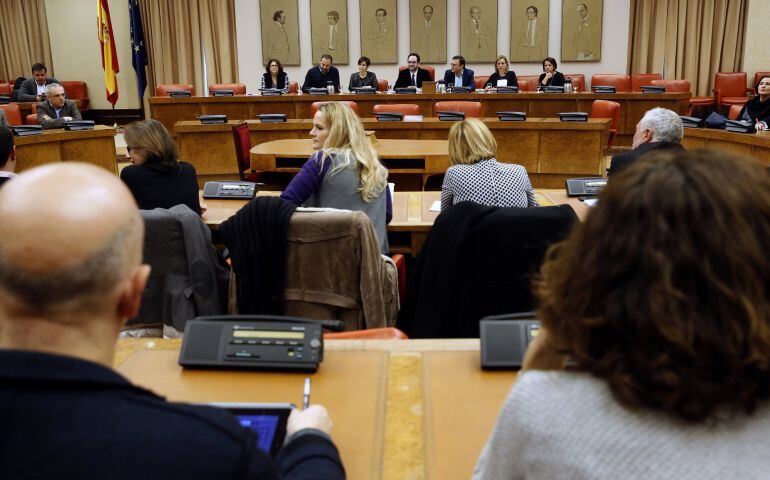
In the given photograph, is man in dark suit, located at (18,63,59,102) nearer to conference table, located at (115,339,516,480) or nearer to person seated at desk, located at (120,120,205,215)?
person seated at desk, located at (120,120,205,215)

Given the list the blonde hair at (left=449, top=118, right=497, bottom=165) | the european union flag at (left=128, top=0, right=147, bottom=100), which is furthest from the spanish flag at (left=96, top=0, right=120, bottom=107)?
the blonde hair at (left=449, top=118, right=497, bottom=165)

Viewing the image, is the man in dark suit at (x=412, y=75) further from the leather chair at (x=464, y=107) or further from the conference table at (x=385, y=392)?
the conference table at (x=385, y=392)

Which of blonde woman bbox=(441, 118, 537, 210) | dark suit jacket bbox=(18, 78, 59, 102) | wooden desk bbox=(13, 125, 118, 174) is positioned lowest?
wooden desk bbox=(13, 125, 118, 174)

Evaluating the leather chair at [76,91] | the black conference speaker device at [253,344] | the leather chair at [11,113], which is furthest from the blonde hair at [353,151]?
the leather chair at [76,91]

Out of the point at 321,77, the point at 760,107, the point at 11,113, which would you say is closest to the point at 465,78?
the point at 321,77

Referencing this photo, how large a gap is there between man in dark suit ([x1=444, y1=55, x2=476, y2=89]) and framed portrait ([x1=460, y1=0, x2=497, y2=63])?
4.96 ft

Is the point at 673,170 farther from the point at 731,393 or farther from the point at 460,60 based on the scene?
the point at 460,60

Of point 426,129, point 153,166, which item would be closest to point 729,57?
point 426,129

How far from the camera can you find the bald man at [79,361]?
28.2 inches

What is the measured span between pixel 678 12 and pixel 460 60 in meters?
3.78

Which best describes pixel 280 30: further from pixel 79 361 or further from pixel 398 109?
pixel 79 361

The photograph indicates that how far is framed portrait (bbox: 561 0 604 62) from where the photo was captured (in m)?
10.3

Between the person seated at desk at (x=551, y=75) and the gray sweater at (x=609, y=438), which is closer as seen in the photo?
the gray sweater at (x=609, y=438)

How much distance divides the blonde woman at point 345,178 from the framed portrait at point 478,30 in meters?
7.89
